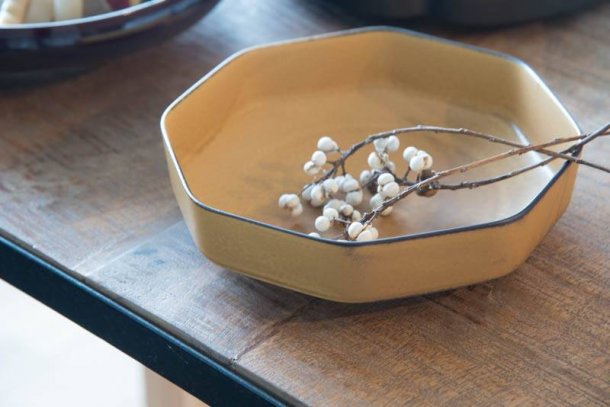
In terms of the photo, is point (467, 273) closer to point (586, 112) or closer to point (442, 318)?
point (442, 318)

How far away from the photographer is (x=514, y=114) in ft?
2.17

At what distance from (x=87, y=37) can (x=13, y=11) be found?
9cm

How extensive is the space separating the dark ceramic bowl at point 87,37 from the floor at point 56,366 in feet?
1.56

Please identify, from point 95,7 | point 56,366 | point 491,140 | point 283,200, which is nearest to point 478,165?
point 491,140

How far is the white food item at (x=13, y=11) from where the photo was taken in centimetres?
71

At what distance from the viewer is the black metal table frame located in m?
0.49

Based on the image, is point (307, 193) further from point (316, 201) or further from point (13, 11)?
point (13, 11)

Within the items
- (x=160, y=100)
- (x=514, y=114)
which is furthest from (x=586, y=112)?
(x=160, y=100)

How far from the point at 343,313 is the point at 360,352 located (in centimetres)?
3

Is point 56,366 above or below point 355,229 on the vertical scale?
below

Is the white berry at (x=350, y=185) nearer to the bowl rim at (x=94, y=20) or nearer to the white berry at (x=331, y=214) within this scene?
the white berry at (x=331, y=214)

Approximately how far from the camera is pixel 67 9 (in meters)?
0.72

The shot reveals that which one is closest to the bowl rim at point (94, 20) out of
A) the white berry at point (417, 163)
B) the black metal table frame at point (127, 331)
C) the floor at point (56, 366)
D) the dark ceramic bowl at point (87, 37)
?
the dark ceramic bowl at point (87, 37)

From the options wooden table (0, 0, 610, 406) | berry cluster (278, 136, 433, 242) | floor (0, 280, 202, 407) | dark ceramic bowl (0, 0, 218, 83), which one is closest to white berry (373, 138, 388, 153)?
berry cluster (278, 136, 433, 242)
